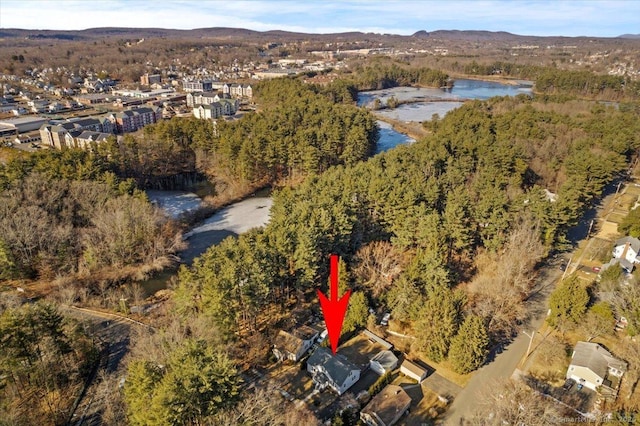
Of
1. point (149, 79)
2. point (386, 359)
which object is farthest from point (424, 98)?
point (386, 359)

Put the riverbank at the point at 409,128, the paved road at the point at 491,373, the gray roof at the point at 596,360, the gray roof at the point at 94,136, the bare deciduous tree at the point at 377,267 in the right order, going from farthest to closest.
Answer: the riverbank at the point at 409,128
the gray roof at the point at 94,136
the bare deciduous tree at the point at 377,267
the gray roof at the point at 596,360
the paved road at the point at 491,373

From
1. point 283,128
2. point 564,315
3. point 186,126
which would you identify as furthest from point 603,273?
point 186,126

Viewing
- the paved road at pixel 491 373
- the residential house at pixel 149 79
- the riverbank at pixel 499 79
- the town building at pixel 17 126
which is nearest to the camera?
the paved road at pixel 491 373

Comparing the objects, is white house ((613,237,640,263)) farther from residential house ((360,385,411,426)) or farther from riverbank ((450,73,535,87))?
riverbank ((450,73,535,87))

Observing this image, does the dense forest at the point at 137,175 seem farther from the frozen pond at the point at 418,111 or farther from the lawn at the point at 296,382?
the frozen pond at the point at 418,111

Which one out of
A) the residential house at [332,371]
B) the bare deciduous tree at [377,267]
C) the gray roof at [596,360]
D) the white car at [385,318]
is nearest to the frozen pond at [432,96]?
the bare deciduous tree at [377,267]

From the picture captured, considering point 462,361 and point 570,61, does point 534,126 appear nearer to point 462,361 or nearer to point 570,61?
point 462,361
